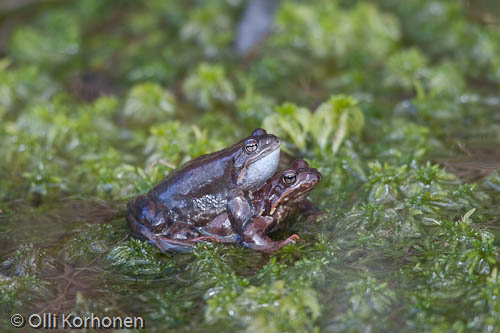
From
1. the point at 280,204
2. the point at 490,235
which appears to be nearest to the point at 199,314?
the point at 280,204

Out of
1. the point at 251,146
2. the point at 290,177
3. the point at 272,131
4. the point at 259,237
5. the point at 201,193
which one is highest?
the point at 251,146

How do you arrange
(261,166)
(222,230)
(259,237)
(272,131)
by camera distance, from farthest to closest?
(272,131), (222,230), (261,166), (259,237)

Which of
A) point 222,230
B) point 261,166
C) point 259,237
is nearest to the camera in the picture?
point 259,237

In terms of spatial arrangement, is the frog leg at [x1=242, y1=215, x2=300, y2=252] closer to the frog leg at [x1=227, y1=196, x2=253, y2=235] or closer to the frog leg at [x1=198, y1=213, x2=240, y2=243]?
the frog leg at [x1=227, y1=196, x2=253, y2=235]

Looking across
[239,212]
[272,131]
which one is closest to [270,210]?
[239,212]

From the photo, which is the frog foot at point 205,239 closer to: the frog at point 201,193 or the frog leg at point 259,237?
the frog at point 201,193

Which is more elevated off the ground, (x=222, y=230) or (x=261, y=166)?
(x=261, y=166)

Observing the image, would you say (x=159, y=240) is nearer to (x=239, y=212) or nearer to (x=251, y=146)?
(x=239, y=212)

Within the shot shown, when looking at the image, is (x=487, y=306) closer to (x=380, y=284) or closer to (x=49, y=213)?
(x=380, y=284)

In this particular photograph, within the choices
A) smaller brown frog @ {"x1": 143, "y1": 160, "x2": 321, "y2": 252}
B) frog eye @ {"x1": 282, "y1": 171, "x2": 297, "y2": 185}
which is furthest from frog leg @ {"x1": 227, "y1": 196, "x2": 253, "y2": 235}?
frog eye @ {"x1": 282, "y1": 171, "x2": 297, "y2": 185}
